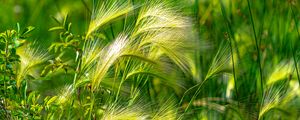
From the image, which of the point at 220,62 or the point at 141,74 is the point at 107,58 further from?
the point at 220,62

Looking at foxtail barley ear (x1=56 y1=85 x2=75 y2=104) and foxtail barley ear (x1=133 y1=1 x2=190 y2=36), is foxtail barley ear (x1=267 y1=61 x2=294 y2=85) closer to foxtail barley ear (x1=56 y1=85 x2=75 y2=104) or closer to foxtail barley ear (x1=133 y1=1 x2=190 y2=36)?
foxtail barley ear (x1=133 y1=1 x2=190 y2=36)

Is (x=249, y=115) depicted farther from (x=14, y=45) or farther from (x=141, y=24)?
(x=14, y=45)

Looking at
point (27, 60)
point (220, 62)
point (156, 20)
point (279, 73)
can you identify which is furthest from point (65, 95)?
point (279, 73)

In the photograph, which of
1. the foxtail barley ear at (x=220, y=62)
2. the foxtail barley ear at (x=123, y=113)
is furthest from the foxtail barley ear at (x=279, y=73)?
the foxtail barley ear at (x=123, y=113)

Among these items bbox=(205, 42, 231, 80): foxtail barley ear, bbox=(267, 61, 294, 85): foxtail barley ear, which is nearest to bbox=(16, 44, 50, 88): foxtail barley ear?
bbox=(205, 42, 231, 80): foxtail barley ear

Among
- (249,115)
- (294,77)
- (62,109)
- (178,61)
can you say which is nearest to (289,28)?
(294,77)
